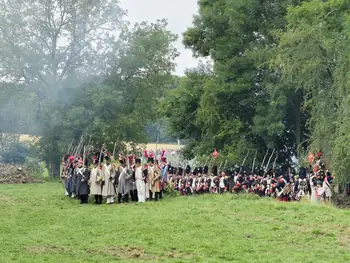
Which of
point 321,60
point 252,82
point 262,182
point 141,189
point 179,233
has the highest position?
point 252,82

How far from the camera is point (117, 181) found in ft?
87.8

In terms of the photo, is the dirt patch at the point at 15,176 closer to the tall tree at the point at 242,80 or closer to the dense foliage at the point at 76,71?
the dense foliage at the point at 76,71

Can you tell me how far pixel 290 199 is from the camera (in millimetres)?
26781

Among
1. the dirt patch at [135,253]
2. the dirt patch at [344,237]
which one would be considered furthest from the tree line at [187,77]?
the dirt patch at [135,253]

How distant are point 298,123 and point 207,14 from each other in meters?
9.13

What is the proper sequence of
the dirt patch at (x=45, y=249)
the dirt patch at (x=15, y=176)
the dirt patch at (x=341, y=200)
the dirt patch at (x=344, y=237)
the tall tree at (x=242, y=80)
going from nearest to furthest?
the dirt patch at (x=45, y=249)
the dirt patch at (x=344, y=237)
the dirt patch at (x=341, y=200)
the tall tree at (x=242, y=80)
the dirt patch at (x=15, y=176)

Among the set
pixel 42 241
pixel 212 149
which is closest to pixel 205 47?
pixel 212 149

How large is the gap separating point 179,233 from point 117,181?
33.0ft

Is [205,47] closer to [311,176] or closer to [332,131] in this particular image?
[332,131]

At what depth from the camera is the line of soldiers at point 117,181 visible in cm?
2631

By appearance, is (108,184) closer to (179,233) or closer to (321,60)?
(179,233)

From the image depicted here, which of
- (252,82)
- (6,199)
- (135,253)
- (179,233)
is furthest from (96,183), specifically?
(252,82)

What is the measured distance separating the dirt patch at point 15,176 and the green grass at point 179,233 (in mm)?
22252

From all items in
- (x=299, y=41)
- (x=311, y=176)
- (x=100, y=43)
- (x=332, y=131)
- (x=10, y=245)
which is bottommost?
(x=10, y=245)
